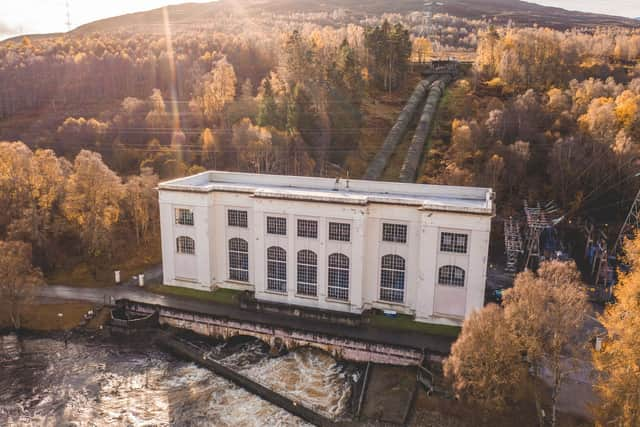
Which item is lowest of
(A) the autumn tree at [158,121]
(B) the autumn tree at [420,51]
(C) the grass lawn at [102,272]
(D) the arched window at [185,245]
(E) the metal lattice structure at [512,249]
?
(C) the grass lawn at [102,272]

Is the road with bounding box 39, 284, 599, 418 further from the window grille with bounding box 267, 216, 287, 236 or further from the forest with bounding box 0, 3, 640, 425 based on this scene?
the window grille with bounding box 267, 216, 287, 236

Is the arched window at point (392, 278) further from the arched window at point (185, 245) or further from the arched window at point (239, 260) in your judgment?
the arched window at point (185, 245)

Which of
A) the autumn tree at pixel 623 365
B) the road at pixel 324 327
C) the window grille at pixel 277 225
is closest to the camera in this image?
the autumn tree at pixel 623 365

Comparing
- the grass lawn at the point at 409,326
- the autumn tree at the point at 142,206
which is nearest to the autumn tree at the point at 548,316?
the grass lawn at the point at 409,326

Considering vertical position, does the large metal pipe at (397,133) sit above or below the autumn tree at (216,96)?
below

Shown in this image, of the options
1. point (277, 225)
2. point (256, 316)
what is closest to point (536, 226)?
point (277, 225)

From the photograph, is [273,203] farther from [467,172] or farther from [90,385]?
[467,172]

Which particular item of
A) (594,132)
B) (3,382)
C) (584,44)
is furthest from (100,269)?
(584,44)
